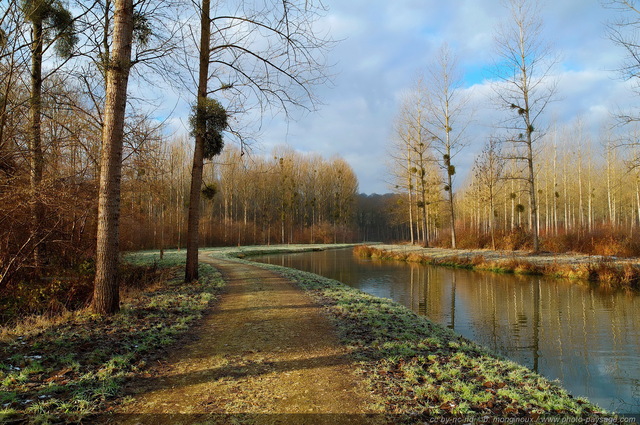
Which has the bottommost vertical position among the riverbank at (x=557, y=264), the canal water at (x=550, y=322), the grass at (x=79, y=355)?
the canal water at (x=550, y=322)

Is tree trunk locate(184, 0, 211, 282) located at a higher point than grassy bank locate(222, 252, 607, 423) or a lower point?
higher

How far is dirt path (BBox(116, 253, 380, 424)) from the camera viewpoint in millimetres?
3291

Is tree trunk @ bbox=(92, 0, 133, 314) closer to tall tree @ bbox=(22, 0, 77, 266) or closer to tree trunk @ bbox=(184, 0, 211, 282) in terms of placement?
tall tree @ bbox=(22, 0, 77, 266)

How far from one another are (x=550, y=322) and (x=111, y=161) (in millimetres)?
10134

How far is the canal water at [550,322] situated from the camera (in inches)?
210

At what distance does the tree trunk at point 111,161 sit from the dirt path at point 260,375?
193 cm

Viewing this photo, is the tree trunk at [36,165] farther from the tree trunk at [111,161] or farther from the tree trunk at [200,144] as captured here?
the tree trunk at [200,144]

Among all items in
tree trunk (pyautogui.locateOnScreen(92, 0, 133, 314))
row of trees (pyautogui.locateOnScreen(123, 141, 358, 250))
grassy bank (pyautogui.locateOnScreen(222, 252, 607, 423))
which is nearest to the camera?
grassy bank (pyautogui.locateOnScreen(222, 252, 607, 423))

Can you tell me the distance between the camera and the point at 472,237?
26.4 metres

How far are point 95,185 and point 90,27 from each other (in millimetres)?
3810

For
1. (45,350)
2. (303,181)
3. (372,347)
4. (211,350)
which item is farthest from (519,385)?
(303,181)

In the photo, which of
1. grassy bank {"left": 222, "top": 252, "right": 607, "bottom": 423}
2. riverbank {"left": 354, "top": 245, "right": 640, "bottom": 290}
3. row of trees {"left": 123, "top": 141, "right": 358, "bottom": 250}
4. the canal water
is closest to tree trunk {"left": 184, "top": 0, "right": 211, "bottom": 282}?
grassy bank {"left": 222, "top": 252, "right": 607, "bottom": 423}

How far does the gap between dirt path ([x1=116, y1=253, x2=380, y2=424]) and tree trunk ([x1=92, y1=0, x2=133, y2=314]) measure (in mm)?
1929

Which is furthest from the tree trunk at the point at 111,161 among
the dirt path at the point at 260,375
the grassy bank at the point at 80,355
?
the dirt path at the point at 260,375
